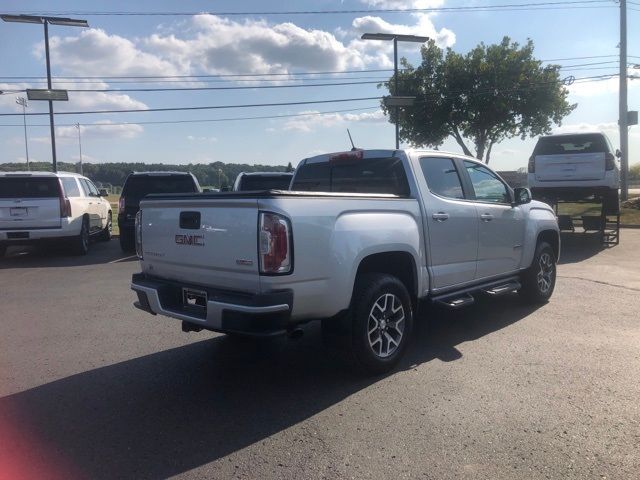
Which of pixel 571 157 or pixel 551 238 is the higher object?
pixel 571 157

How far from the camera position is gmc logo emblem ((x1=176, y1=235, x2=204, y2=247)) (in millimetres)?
4336

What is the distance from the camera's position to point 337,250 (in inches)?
164

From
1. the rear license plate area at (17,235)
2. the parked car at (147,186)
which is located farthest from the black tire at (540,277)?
the rear license plate area at (17,235)

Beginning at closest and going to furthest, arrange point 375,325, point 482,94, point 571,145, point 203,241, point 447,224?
point 203,241, point 375,325, point 447,224, point 571,145, point 482,94

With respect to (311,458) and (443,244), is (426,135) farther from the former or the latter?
(311,458)

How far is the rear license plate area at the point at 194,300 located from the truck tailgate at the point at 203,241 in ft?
0.30

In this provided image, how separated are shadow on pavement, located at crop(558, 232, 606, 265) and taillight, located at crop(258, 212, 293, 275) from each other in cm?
892

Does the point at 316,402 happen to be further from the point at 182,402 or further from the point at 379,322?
the point at 182,402

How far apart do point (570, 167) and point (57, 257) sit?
12708 millimetres

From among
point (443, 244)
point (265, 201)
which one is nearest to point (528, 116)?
point (443, 244)

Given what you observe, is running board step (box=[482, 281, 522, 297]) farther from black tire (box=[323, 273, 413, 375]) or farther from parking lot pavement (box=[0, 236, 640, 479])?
black tire (box=[323, 273, 413, 375])

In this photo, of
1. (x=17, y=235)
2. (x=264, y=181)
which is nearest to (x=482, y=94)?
(x=264, y=181)

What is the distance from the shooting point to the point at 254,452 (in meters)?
3.41

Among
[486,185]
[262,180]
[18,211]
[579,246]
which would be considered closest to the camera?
[486,185]
